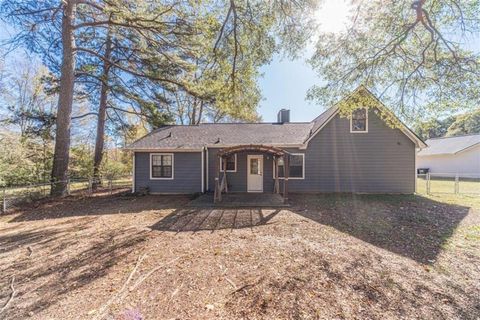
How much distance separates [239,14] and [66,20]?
360 inches

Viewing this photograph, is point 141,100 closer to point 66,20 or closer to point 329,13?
point 66,20

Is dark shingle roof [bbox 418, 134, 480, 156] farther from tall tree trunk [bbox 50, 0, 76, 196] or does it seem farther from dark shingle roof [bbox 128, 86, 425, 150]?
tall tree trunk [bbox 50, 0, 76, 196]

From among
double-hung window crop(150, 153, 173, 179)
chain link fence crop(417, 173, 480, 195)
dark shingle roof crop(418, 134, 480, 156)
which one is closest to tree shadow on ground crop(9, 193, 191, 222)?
double-hung window crop(150, 153, 173, 179)

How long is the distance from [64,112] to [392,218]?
1433cm

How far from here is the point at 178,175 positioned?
12.3 meters

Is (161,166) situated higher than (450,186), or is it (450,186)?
(161,166)

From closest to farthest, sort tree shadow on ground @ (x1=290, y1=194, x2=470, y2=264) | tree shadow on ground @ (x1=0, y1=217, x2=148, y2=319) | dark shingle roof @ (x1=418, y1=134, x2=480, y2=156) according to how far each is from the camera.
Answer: tree shadow on ground @ (x1=0, y1=217, x2=148, y2=319)
tree shadow on ground @ (x1=290, y1=194, x2=470, y2=264)
dark shingle roof @ (x1=418, y1=134, x2=480, y2=156)

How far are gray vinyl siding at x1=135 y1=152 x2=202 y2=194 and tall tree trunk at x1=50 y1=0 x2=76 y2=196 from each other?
3.16 meters

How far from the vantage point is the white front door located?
1234 centimetres

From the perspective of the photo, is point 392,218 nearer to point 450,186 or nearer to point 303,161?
point 303,161

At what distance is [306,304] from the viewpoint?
9.75 feet

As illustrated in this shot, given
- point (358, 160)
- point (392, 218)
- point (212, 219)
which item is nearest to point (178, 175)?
point (212, 219)

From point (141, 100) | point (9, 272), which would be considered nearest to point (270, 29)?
point (9, 272)

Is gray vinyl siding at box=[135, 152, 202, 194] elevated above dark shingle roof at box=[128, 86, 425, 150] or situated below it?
below
